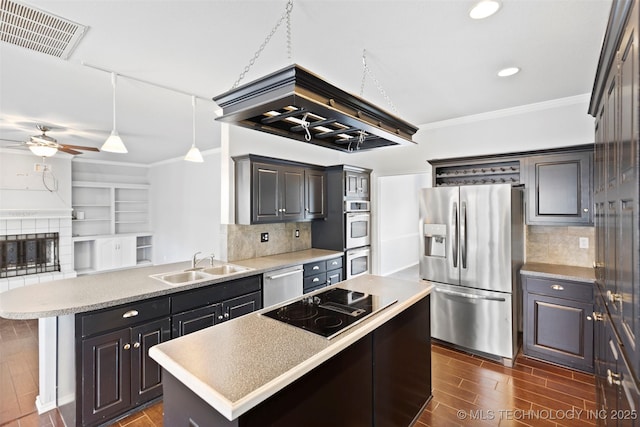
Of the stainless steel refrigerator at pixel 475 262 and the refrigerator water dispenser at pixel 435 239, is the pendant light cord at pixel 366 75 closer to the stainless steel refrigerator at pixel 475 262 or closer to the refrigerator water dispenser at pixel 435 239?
the stainless steel refrigerator at pixel 475 262

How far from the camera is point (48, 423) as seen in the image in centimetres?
227

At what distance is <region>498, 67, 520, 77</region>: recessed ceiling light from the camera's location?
2637mm

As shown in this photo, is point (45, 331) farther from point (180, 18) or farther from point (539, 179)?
point (539, 179)

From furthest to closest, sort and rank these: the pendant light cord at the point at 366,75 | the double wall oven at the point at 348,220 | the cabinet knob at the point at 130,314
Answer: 1. the double wall oven at the point at 348,220
2. the pendant light cord at the point at 366,75
3. the cabinet knob at the point at 130,314

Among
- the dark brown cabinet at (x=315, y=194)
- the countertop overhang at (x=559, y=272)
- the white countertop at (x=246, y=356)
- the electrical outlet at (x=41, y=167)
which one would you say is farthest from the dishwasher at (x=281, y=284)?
the electrical outlet at (x=41, y=167)

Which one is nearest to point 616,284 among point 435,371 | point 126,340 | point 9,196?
point 435,371

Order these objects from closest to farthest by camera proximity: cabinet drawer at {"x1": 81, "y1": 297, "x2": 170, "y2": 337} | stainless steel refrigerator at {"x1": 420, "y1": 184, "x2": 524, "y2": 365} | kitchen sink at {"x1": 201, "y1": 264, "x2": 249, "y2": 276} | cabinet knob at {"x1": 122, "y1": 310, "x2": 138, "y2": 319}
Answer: cabinet drawer at {"x1": 81, "y1": 297, "x2": 170, "y2": 337}
cabinet knob at {"x1": 122, "y1": 310, "x2": 138, "y2": 319}
stainless steel refrigerator at {"x1": 420, "y1": 184, "x2": 524, "y2": 365}
kitchen sink at {"x1": 201, "y1": 264, "x2": 249, "y2": 276}

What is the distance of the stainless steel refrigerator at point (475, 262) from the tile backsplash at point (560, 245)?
0.27m

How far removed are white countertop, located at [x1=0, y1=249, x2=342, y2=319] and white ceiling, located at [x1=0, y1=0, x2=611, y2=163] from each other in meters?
1.79

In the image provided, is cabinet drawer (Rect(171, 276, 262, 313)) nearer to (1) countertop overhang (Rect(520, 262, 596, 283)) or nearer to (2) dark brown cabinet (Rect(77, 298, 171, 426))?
(2) dark brown cabinet (Rect(77, 298, 171, 426))

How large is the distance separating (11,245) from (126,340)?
5.53 meters

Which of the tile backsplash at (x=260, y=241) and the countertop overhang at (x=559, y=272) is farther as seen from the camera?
the tile backsplash at (x=260, y=241)

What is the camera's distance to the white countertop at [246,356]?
3.54 ft

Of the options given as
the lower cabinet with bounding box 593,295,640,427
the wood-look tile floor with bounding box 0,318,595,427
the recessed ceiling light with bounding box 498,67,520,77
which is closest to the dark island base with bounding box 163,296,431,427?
the wood-look tile floor with bounding box 0,318,595,427
